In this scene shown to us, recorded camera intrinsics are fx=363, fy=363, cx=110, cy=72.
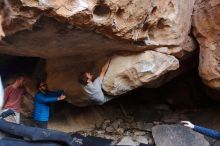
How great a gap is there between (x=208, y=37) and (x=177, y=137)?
982 millimetres

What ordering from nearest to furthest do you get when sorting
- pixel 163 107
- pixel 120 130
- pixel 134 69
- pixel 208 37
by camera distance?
pixel 134 69, pixel 208 37, pixel 120 130, pixel 163 107

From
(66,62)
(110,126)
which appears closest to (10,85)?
(66,62)

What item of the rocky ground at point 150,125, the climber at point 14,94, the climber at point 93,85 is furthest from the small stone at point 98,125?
the climber at point 14,94

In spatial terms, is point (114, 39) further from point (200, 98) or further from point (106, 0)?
point (200, 98)

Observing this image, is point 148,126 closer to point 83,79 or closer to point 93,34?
point 83,79

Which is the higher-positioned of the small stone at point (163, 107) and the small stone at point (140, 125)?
the small stone at point (163, 107)

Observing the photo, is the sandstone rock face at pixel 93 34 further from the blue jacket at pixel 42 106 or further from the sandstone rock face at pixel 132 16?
the blue jacket at pixel 42 106

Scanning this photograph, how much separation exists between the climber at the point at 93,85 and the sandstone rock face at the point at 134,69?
0.05 metres

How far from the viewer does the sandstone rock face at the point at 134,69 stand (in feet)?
10.3

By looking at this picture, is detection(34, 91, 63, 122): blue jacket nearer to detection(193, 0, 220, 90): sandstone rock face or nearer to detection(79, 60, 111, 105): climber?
detection(79, 60, 111, 105): climber

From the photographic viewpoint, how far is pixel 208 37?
3.42 metres

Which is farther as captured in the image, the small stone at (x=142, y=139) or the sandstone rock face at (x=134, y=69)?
the small stone at (x=142, y=139)

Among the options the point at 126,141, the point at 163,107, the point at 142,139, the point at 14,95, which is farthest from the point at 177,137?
the point at 14,95

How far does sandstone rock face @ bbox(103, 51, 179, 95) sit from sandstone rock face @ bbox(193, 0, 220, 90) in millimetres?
336
